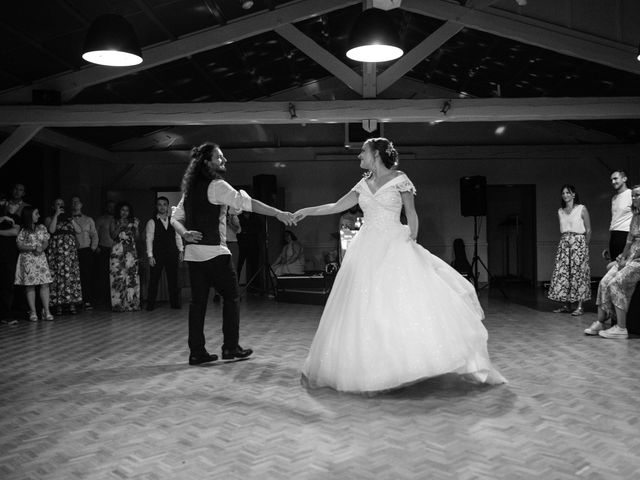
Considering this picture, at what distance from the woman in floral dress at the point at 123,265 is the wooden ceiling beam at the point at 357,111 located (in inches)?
47.9

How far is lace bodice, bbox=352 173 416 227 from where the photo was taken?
3.54m

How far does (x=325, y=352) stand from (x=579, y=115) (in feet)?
19.7

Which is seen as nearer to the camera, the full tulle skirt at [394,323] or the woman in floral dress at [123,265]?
the full tulle skirt at [394,323]

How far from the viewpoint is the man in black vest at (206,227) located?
3.97 metres

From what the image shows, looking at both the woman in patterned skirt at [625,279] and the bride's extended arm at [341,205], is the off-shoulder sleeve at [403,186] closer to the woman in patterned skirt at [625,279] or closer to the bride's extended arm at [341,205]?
the bride's extended arm at [341,205]

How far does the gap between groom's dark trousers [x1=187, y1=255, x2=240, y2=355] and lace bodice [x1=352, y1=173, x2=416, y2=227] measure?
1145 mm

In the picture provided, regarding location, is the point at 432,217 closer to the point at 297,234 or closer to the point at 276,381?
the point at 297,234

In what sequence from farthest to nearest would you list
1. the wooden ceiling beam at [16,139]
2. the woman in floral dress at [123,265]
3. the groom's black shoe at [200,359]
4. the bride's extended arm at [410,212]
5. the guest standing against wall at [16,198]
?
the woman in floral dress at [123,265]
the wooden ceiling beam at [16,139]
the guest standing against wall at [16,198]
the groom's black shoe at [200,359]
the bride's extended arm at [410,212]

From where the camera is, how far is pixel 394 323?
3.23 metres

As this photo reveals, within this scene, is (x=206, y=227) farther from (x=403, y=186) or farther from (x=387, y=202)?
(x=403, y=186)

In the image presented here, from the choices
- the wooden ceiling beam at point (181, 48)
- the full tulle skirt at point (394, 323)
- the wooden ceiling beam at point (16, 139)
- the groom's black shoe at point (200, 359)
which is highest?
the wooden ceiling beam at point (181, 48)

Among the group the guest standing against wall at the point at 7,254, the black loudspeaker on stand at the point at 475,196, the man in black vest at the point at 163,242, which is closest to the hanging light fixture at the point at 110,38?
the guest standing against wall at the point at 7,254

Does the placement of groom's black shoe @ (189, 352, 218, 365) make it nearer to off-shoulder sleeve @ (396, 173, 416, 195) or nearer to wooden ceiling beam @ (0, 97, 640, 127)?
off-shoulder sleeve @ (396, 173, 416, 195)

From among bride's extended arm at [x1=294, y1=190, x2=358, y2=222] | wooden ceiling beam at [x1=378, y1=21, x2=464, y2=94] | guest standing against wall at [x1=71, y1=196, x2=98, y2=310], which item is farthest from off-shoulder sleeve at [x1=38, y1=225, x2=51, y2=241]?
wooden ceiling beam at [x1=378, y1=21, x2=464, y2=94]
